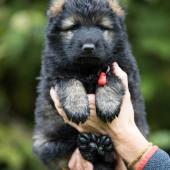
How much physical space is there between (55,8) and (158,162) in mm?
1445

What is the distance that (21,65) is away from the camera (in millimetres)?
8898

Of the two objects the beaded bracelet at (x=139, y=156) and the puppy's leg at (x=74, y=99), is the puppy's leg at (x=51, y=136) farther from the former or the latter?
the beaded bracelet at (x=139, y=156)

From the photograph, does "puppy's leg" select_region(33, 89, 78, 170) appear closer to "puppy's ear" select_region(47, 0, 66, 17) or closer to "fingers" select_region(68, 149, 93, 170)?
"fingers" select_region(68, 149, 93, 170)

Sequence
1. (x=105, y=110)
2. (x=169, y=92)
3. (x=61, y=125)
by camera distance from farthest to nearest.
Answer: (x=169, y=92) → (x=61, y=125) → (x=105, y=110)

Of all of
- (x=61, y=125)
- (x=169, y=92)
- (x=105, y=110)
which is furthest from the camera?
(x=169, y=92)

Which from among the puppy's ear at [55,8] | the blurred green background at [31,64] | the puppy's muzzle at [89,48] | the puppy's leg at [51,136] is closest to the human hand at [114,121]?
the puppy's leg at [51,136]

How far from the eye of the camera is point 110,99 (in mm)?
5621

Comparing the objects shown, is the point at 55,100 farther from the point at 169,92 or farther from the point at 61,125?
the point at 169,92

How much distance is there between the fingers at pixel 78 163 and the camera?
574 cm

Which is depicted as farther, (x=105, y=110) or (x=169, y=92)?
(x=169, y=92)

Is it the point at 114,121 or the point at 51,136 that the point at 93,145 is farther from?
the point at 51,136

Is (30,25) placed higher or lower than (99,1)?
lower

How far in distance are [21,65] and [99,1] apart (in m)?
3.28

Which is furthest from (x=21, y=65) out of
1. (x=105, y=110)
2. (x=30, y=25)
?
(x=105, y=110)
